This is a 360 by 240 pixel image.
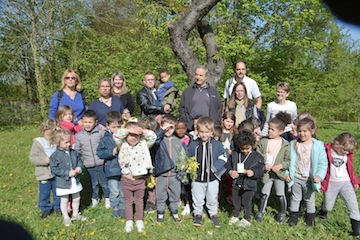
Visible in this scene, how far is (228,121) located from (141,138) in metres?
1.33

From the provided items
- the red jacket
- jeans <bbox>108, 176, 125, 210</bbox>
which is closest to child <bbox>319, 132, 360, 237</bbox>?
the red jacket

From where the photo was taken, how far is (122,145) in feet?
12.7

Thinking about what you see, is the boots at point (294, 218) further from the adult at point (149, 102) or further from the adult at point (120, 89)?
the adult at point (120, 89)

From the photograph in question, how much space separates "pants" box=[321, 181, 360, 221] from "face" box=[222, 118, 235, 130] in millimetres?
1464

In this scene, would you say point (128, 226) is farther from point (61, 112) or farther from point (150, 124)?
point (61, 112)

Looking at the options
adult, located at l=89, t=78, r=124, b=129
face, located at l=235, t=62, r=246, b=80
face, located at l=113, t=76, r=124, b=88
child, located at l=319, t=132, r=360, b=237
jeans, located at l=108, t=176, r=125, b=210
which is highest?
Answer: face, located at l=235, t=62, r=246, b=80

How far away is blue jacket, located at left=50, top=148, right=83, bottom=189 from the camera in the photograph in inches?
150

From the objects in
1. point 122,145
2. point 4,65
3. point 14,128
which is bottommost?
point 14,128

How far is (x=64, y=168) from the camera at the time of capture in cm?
386

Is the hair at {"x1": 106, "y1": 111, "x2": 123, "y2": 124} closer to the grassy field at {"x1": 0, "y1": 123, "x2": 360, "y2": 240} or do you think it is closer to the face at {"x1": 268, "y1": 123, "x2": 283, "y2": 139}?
the grassy field at {"x1": 0, "y1": 123, "x2": 360, "y2": 240}

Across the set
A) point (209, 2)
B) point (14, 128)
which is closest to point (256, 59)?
point (209, 2)

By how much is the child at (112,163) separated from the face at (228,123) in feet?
4.78

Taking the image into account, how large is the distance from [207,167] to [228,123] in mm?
844

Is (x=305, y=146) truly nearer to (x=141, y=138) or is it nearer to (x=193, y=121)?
(x=193, y=121)
